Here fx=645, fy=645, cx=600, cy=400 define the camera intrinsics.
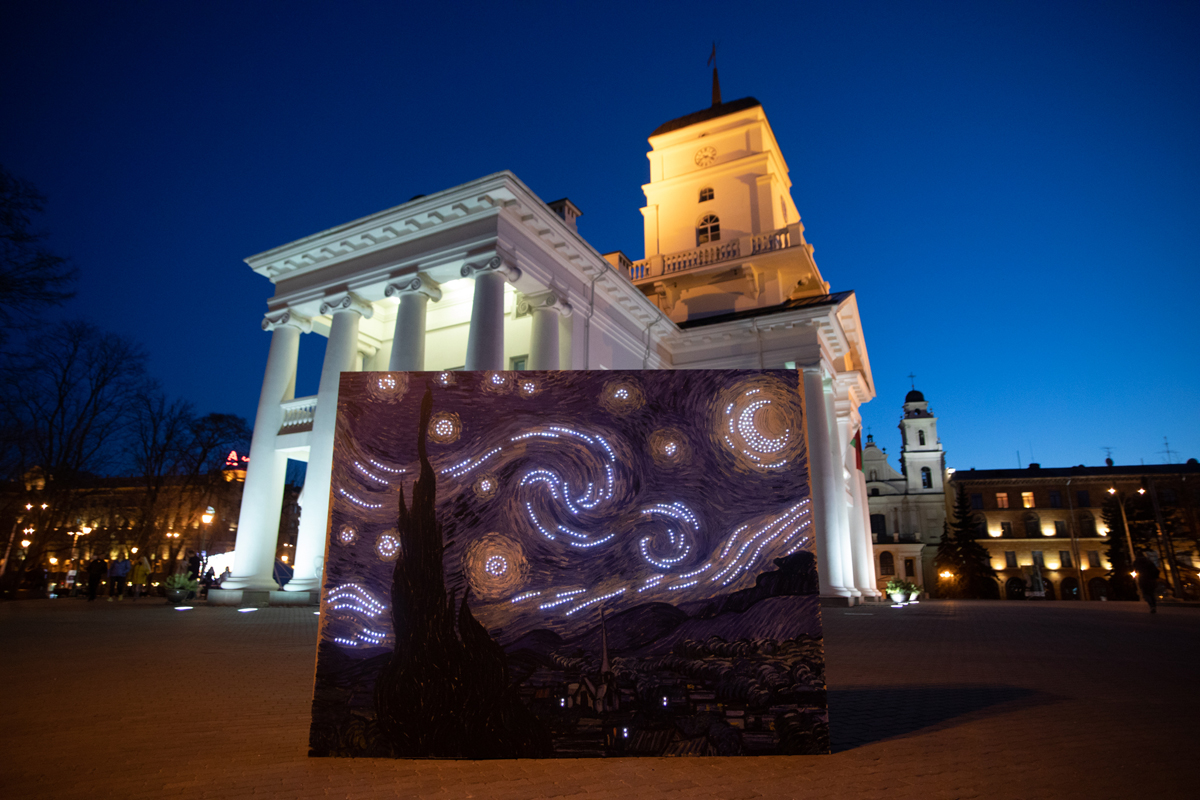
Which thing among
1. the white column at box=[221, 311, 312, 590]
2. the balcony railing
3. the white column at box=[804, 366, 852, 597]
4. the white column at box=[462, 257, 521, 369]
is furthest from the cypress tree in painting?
the balcony railing

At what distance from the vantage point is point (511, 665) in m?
4.62

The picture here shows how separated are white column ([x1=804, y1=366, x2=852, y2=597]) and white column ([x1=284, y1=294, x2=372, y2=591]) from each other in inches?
607

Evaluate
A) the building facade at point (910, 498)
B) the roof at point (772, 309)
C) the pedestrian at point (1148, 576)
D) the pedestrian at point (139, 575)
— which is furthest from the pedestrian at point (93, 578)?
the building facade at point (910, 498)

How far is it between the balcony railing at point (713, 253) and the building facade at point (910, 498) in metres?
58.4

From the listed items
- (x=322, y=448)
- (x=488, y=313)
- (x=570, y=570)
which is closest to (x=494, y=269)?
(x=488, y=313)

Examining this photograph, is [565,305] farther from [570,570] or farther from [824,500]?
[570,570]

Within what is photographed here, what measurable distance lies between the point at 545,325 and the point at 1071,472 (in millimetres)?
81633

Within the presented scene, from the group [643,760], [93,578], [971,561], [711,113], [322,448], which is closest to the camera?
[643,760]

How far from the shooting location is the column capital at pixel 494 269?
1653 cm

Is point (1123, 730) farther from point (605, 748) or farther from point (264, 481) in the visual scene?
point (264, 481)

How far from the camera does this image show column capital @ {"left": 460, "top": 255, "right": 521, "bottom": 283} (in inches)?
651

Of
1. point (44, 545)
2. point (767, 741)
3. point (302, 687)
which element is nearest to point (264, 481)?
point (44, 545)

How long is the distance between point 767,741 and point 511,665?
1.89 metres

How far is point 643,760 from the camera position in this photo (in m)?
4.48
